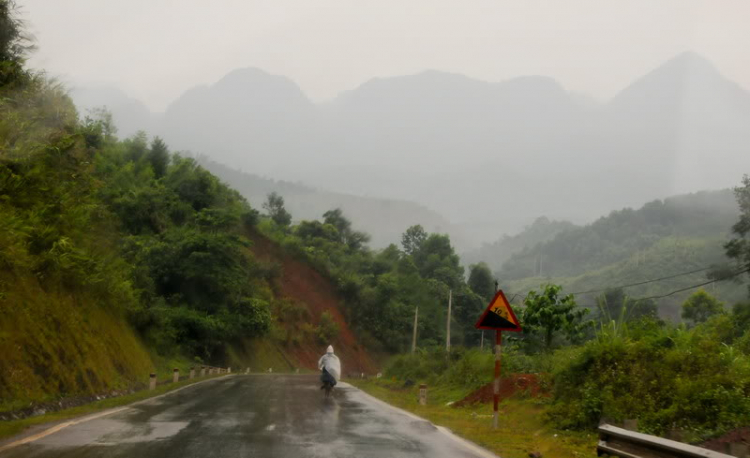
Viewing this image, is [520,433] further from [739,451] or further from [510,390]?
[510,390]

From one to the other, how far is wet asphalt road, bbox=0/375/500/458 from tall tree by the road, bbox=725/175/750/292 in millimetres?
35258

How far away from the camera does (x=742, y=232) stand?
1644 inches

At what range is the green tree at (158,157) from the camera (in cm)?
5914

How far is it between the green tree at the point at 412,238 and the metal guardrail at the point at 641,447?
104 m

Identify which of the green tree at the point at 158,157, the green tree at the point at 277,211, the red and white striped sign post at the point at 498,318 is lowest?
the red and white striped sign post at the point at 498,318

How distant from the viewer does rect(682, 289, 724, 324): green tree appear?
63.5m

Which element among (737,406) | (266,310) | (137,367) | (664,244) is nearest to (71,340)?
(137,367)

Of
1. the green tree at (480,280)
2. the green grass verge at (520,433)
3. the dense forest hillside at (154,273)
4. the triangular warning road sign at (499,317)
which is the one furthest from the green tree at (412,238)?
the triangular warning road sign at (499,317)

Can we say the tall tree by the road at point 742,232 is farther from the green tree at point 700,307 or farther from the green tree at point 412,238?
the green tree at point 412,238

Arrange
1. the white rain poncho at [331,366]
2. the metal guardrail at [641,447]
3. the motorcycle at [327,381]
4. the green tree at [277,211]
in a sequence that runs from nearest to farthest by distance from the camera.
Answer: the metal guardrail at [641,447] → the motorcycle at [327,381] → the white rain poncho at [331,366] → the green tree at [277,211]

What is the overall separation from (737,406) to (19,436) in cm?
1091

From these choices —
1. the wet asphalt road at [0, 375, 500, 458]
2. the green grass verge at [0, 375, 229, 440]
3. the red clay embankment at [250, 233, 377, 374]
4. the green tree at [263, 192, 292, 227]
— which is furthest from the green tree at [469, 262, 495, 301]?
the wet asphalt road at [0, 375, 500, 458]

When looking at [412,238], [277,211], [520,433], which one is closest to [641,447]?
[520,433]

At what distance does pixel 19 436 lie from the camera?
8820 millimetres
